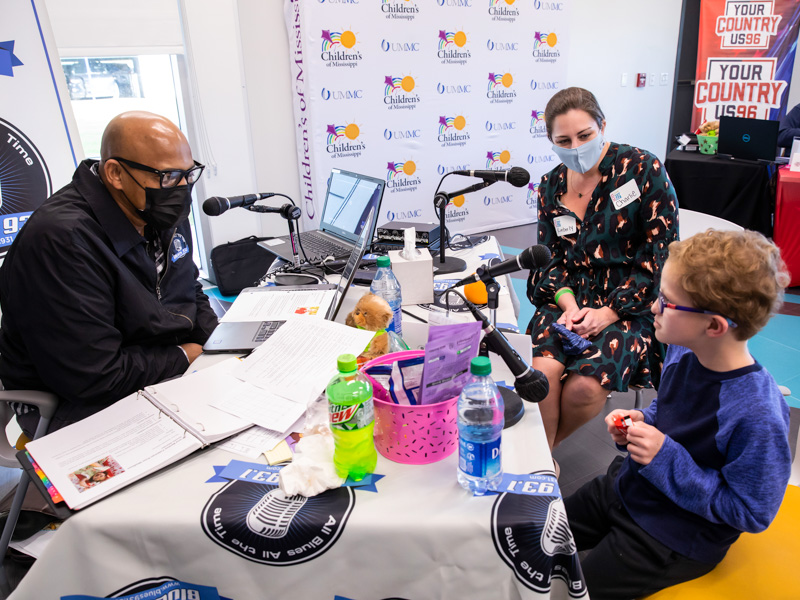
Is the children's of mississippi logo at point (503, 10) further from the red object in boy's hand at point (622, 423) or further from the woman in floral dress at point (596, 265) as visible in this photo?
the red object in boy's hand at point (622, 423)

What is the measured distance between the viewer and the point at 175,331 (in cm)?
161

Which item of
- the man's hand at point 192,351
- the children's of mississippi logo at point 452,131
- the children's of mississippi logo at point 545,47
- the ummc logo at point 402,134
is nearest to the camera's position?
the man's hand at point 192,351

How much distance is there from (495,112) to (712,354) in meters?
4.16

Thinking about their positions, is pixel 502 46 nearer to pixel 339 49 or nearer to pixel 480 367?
pixel 339 49

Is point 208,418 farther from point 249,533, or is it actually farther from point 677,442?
point 677,442

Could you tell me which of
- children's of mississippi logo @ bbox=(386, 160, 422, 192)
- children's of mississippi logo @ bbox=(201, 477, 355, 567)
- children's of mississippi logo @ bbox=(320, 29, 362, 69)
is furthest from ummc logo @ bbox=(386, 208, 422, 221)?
children's of mississippi logo @ bbox=(201, 477, 355, 567)

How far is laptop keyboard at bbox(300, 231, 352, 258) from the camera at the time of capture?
2.27 metres

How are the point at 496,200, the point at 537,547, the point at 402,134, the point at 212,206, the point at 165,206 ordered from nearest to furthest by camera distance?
the point at 537,547 → the point at 165,206 → the point at 212,206 → the point at 402,134 → the point at 496,200

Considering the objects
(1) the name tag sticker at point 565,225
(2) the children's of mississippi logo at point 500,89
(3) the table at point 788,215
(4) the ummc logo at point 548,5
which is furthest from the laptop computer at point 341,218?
(4) the ummc logo at point 548,5

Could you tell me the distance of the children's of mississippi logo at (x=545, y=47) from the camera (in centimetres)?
486

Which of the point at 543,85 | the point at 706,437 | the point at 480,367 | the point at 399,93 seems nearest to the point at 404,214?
the point at 399,93

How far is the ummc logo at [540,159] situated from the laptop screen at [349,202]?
10.7 ft

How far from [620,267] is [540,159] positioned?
3623 millimetres

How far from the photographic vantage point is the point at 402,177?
4.54m
